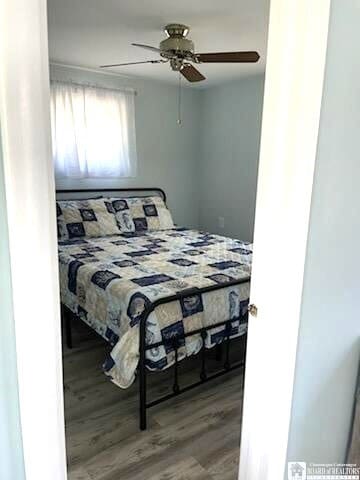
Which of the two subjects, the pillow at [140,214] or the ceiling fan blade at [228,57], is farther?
the pillow at [140,214]

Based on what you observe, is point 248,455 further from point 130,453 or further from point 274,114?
point 274,114

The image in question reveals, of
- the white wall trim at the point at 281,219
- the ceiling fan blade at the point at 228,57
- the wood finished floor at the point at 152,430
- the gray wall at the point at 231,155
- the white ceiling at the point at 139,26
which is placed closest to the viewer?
the white wall trim at the point at 281,219

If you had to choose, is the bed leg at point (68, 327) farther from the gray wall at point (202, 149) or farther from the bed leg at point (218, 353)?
the gray wall at point (202, 149)

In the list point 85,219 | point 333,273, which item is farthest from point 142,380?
point 85,219

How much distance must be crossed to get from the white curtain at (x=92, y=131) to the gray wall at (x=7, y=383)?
3.12 metres

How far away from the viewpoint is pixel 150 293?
204 cm

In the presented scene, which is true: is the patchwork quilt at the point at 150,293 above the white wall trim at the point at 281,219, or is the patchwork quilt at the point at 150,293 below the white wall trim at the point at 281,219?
below

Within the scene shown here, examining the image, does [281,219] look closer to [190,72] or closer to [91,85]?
[190,72]

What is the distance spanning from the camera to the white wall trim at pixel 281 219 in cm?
96

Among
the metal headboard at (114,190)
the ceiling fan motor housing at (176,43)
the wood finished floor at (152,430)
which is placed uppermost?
the ceiling fan motor housing at (176,43)

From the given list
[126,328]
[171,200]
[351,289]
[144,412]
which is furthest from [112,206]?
[351,289]

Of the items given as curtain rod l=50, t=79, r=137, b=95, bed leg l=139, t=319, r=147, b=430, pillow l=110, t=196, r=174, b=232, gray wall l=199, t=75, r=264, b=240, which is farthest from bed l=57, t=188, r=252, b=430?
curtain rod l=50, t=79, r=137, b=95

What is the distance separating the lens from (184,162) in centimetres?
468

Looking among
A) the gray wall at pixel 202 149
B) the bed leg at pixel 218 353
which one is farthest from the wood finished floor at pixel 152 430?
the gray wall at pixel 202 149
